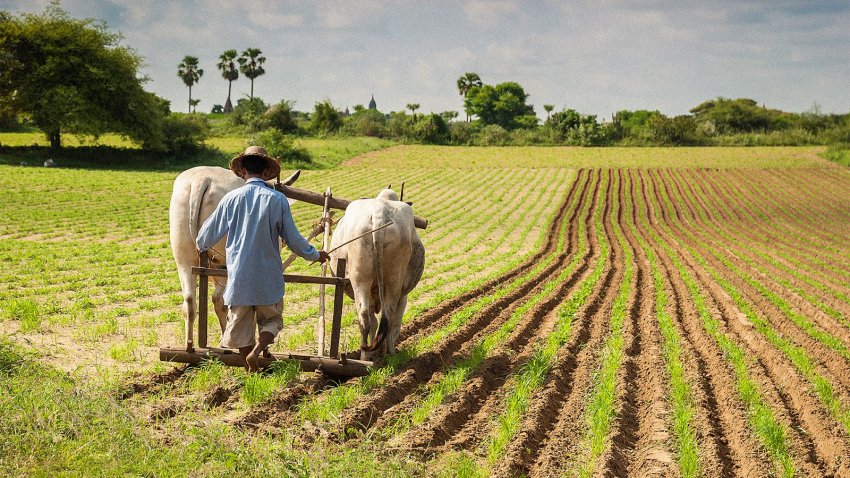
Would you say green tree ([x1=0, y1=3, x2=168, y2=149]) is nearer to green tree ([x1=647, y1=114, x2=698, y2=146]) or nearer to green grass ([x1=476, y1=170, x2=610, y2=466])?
green grass ([x1=476, y1=170, x2=610, y2=466])

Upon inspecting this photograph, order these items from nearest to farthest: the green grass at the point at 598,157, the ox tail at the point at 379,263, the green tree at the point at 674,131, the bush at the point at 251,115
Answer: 1. the ox tail at the point at 379,263
2. the green grass at the point at 598,157
3. the bush at the point at 251,115
4. the green tree at the point at 674,131

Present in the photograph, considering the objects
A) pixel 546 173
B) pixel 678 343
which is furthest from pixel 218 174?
pixel 546 173

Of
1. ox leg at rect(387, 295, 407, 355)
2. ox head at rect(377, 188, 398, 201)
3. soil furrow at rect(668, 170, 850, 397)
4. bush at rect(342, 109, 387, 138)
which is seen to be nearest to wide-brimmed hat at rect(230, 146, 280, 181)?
ox head at rect(377, 188, 398, 201)

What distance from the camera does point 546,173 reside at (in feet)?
146

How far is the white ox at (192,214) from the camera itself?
7074 millimetres

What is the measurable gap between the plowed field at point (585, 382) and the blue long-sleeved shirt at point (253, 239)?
80 cm

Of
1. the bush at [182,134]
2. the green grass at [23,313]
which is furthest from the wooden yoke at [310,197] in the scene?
the bush at [182,134]

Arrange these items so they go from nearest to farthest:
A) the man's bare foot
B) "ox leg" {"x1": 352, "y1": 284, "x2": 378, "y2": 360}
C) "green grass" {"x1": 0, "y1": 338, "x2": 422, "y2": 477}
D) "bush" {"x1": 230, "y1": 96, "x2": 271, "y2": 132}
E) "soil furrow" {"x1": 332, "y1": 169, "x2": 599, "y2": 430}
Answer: "green grass" {"x1": 0, "y1": 338, "x2": 422, "y2": 477} < "soil furrow" {"x1": 332, "y1": 169, "x2": 599, "y2": 430} < the man's bare foot < "ox leg" {"x1": 352, "y1": 284, "x2": 378, "y2": 360} < "bush" {"x1": 230, "y1": 96, "x2": 271, "y2": 132}

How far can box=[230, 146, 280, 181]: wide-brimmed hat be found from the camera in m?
6.40

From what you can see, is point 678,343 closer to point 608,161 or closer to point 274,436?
point 274,436

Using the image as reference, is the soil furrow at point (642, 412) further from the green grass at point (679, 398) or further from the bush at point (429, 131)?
the bush at point (429, 131)

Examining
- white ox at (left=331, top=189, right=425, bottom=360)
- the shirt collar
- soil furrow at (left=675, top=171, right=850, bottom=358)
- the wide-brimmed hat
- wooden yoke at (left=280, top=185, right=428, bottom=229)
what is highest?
the wide-brimmed hat

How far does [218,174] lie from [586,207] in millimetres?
26320

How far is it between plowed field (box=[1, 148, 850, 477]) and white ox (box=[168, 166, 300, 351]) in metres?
1.03
